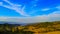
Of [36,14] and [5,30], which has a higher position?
[36,14]

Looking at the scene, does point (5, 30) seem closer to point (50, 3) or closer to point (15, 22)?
point (15, 22)

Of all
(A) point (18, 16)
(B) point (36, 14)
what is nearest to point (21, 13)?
(A) point (18, 16)

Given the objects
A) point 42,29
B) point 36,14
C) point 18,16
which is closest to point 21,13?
point 18,16

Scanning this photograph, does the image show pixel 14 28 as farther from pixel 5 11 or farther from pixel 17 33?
pixel 5 11

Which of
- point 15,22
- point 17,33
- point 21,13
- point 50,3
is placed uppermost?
point 50,3

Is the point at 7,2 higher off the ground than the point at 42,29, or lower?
higher
